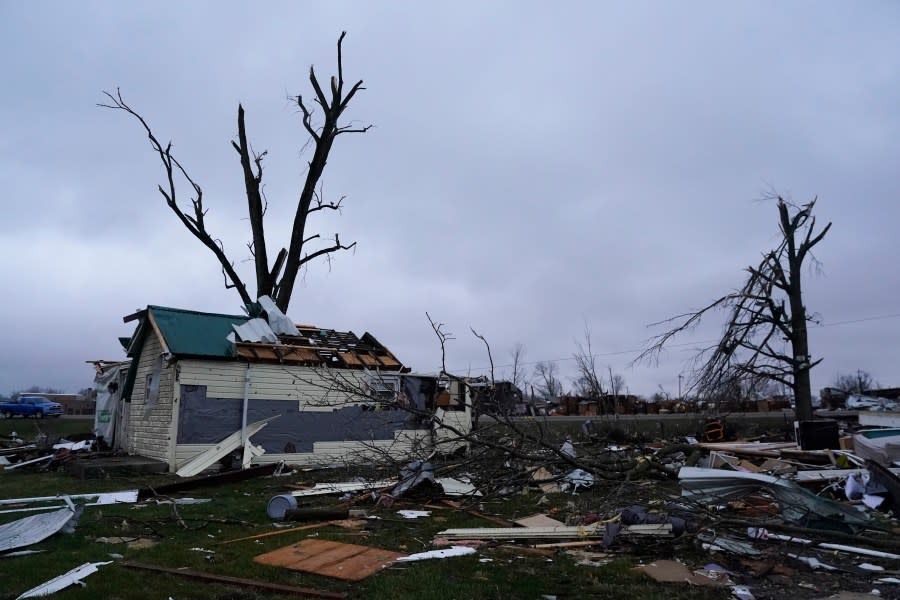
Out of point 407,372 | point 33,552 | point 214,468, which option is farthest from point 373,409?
point 33,552

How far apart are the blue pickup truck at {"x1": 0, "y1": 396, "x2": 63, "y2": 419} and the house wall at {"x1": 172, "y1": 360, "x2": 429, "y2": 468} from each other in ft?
85.4

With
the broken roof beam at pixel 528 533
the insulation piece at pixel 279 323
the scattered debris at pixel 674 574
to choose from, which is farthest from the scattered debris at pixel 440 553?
the insulation piece at pixel 279 323

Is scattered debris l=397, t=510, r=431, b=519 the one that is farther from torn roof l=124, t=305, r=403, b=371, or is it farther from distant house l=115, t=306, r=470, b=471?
torn roof l=124, t=305, r=403, b=371

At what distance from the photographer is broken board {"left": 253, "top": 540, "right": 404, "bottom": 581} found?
4.94 metres

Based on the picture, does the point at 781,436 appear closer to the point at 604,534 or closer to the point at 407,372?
the point at 407,372

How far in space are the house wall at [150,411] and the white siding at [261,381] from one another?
52 cm

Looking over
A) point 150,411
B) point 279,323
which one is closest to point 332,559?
point 150,411

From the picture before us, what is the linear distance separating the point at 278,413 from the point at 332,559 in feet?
30.7

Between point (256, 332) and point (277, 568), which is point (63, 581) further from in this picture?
point (256, 332)

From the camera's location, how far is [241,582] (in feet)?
14.9

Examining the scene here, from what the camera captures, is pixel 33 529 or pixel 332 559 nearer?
pixel 332 559

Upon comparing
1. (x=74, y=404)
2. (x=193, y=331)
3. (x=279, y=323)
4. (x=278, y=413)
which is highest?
(x=279, y=323)

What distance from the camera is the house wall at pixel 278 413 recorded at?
13.0 meters

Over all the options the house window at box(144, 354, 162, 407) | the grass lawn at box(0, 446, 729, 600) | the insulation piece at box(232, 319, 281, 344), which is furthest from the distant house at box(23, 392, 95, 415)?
the grass lawn at box(0, 446, 729, 600)
